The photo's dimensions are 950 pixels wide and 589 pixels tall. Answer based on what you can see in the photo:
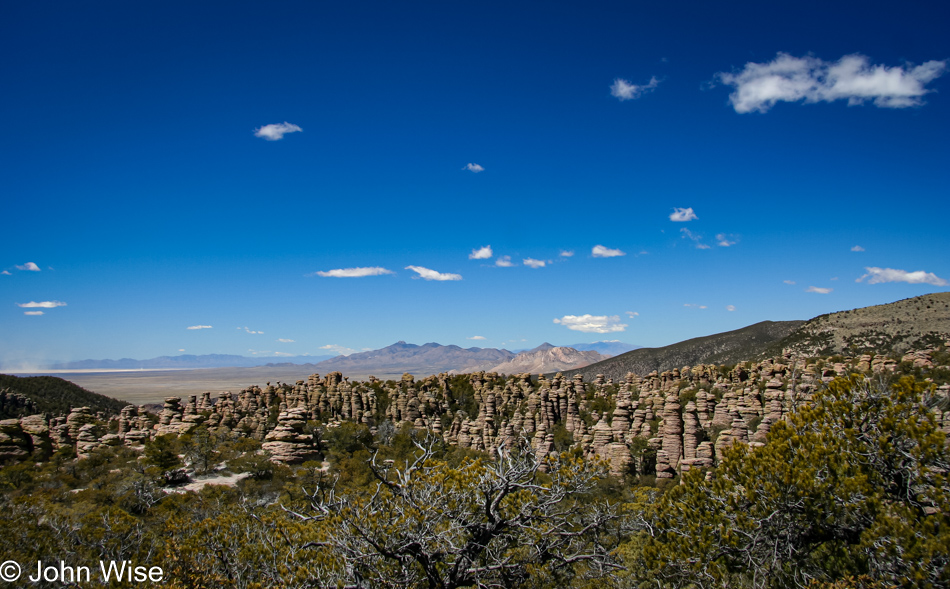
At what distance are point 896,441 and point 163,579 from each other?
21804 mm

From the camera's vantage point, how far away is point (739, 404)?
49.9 m

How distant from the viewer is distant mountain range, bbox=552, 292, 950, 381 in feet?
277

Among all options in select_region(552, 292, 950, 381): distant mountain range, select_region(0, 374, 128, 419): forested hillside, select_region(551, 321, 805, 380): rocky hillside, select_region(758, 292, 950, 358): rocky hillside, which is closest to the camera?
select_region(758, 292, 950, 358): rocky hillside

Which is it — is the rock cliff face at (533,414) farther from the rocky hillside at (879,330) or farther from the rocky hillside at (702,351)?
the rocky hillside at (702,351)

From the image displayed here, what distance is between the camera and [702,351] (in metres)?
141

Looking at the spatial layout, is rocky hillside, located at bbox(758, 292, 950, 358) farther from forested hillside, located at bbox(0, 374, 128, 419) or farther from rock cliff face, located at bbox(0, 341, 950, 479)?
forested hillside, located at bbox(0, 374, 128, 419)

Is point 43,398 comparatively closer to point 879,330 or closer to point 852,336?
point 852,336

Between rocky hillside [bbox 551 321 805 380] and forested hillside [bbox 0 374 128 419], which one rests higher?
rocky hillside [bbox 551 321 805 380]

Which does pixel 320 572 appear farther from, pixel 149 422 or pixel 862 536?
pixel 149 422

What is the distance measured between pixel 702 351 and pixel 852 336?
4891cm

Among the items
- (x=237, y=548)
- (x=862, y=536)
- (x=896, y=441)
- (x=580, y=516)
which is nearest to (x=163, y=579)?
(x=237, y=548)

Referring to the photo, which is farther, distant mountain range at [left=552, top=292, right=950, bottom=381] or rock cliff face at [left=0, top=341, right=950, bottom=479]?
distant mountain range at [left=552, top=292, right=950, bottom=381]

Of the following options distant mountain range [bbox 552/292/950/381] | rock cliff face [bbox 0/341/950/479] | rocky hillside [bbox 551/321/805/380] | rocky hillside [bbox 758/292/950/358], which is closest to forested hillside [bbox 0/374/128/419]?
rock cliff face [bbox 0/341/950/479]

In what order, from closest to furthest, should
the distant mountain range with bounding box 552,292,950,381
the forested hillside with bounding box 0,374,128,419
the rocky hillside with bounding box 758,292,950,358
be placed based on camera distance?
1. the rocky hillside with bounding box 758,292,950,358
2. the distant mountain range with bounding box 552,292,950,381
3. the forested hillside with bounding box 0,374,128,419
